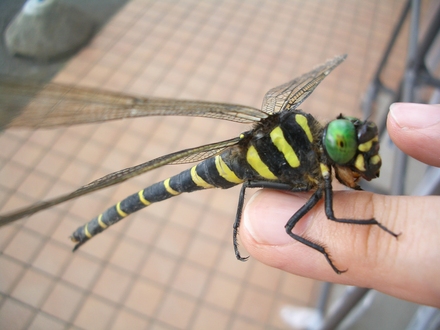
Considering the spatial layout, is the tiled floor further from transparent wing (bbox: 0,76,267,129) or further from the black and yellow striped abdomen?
transparent wing (bbox: 0,76,267,129)

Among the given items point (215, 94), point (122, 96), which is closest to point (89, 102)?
point (122, 96)

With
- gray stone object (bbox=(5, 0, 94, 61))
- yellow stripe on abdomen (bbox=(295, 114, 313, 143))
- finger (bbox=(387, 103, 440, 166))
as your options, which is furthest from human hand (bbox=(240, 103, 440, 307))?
gray stone object (bbox=(5, 0, 94, 61))

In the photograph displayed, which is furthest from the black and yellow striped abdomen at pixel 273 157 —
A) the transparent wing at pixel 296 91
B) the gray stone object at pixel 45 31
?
the gray stone object at pixel 45 31

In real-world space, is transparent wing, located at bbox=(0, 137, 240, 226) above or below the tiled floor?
above

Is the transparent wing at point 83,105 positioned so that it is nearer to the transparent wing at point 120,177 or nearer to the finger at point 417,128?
the transparent wing at point 120,177

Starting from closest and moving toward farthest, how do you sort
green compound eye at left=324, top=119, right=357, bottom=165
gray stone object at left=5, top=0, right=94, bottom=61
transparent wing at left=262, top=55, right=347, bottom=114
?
green compound eye at left=324, top=119, right=357, bottom=165 → transparent wing at left=262, top=55, right=347, bottom=114 → gray stone object at left=5, top=0, right=94, bottom=61

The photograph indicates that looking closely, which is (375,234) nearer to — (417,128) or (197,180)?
(417,128)

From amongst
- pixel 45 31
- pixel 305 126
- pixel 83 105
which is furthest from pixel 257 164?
pixel 45 31
